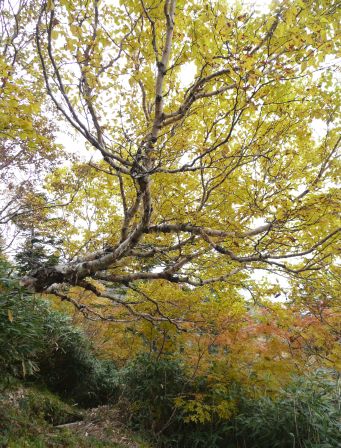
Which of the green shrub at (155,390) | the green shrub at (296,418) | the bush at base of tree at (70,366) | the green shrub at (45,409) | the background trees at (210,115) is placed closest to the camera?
the background trees at (210,115)

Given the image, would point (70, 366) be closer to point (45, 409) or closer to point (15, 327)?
point (45, 409)

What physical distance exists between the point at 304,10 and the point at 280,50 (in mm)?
372

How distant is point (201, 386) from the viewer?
20.8ft

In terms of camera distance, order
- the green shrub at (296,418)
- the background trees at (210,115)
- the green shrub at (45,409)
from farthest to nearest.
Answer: the green shrub at (45,409)
the green shrub at (296,418)
the background trees at (210,115)

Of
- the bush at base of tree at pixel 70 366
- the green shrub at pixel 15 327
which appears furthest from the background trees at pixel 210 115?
the bush at base of tree at pixel 70 366

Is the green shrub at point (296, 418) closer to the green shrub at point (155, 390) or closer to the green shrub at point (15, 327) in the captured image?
the green shrub at point (155, 390)

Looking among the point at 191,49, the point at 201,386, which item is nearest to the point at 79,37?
the point at 191,49

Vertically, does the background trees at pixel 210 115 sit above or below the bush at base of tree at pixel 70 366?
above

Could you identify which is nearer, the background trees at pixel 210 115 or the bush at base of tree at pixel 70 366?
the background trees at pixel 210 115

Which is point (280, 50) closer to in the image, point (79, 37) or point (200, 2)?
point (200, 2)

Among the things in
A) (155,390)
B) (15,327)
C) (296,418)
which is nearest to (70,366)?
(155,390)

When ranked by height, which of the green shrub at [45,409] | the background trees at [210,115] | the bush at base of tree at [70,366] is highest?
the background trees at [210,115]

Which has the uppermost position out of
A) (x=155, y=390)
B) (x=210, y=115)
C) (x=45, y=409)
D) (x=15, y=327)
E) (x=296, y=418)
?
(x=210, y=115)

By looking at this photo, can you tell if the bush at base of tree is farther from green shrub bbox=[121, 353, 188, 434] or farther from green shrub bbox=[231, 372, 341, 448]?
green shrub bbox=[231, 372, 341, 448]
